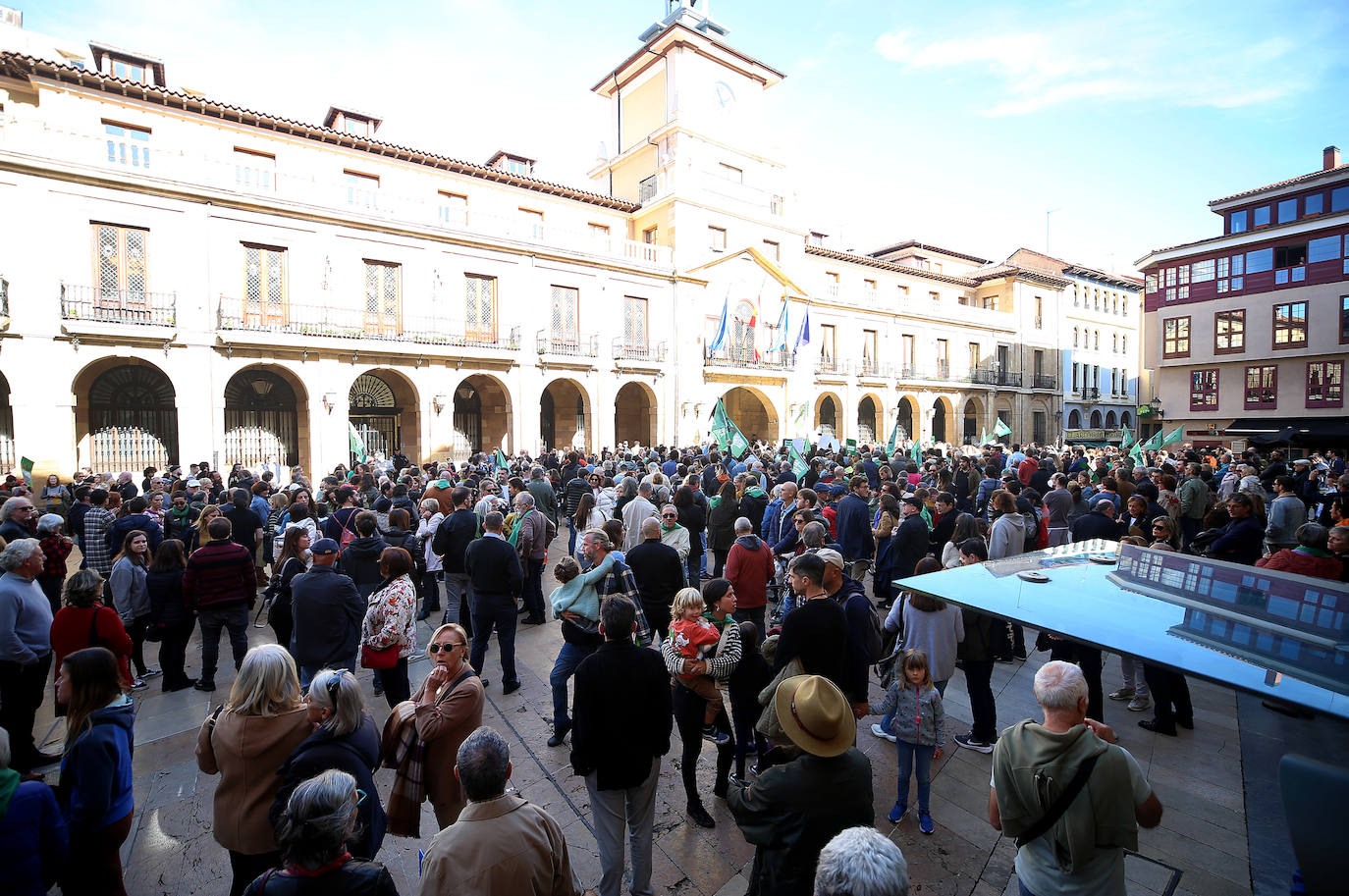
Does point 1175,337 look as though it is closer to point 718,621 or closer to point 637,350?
point 637,350

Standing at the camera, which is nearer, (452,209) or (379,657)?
(379,657)

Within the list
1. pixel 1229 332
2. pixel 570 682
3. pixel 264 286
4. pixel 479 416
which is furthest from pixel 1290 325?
pixel 264 286

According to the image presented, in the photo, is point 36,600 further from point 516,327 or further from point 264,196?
point 516,327

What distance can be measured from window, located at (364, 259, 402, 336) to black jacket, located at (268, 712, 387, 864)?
18.1 m

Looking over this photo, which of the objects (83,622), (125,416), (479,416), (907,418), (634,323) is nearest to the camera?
(83,622)

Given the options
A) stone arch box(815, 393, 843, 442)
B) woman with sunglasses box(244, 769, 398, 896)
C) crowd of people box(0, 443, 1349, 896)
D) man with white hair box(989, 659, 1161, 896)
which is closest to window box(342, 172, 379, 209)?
crowd of people box(0, 443, 1349, 896)

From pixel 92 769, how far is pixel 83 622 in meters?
1.99

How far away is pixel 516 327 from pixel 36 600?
17423mm

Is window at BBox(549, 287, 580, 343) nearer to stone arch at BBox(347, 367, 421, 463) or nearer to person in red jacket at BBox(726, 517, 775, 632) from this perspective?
stone arch at BBox(347, 367, 421, 463)

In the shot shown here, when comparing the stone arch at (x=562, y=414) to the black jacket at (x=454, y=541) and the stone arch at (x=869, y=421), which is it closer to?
the stone arch at (x=869, y=421)

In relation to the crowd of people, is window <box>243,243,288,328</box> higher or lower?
higher

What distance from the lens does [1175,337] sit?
A: 28875 mm

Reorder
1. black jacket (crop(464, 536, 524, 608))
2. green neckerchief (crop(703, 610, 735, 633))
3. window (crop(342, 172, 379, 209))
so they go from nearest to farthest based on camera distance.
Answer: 1. green neckerchief (crop(703, 610, 735, 633))
2. black jacket (crop(464, 536, 524, 608))
3. window (crop(342, 172, 379, 209))

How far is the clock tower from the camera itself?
24.5m
